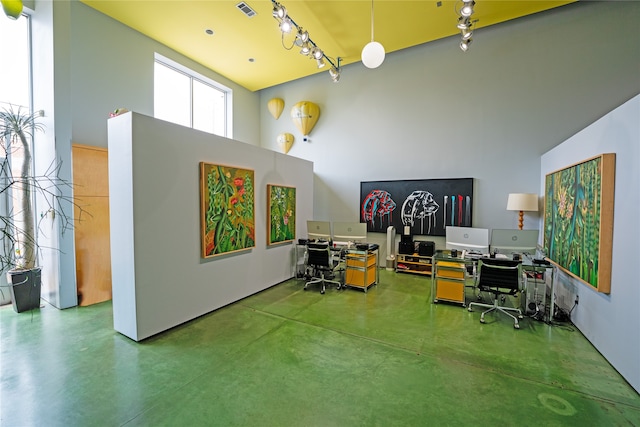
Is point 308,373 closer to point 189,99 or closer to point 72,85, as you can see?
point 72,85

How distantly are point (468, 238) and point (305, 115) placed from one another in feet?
15.4

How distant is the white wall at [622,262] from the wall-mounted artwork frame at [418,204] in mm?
2449

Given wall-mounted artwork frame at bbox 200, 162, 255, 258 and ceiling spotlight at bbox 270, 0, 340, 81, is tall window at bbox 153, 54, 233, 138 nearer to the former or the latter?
ceiling spotlight at bbox 270, 0, 340, 81

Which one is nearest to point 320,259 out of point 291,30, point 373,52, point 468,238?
point 468,238

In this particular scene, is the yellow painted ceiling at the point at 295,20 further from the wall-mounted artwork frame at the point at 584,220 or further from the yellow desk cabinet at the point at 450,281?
the yellow desk cabinet at the point at 450,281

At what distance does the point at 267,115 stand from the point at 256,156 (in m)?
3.76

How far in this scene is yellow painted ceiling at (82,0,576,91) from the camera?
4270 mm

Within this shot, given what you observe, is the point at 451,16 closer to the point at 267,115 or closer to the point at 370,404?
the point at 267,115

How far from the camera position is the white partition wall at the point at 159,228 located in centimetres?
289

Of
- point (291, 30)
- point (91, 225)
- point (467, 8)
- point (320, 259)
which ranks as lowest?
point (320, 259)

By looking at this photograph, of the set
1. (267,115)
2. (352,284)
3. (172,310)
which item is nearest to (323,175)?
(267,115)

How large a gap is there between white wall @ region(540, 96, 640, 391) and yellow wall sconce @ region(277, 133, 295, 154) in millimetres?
5750

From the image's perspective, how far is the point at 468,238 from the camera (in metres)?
3.85

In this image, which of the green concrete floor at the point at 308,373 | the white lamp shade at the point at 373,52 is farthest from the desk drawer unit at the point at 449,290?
the white lamp shade at the point at 373,52
